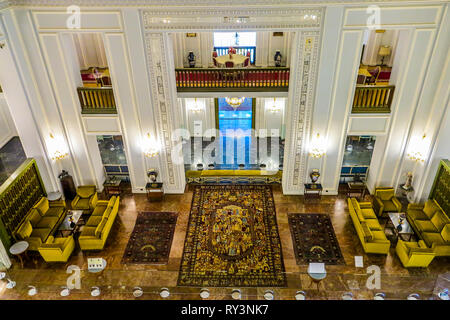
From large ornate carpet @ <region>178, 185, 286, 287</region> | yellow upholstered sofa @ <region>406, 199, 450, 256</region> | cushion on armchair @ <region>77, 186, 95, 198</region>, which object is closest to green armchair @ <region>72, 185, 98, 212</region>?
cushion on armchair @ <region>77, 186, 95, 198</region>

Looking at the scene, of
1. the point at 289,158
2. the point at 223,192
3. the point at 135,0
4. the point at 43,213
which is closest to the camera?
the point at 135,0

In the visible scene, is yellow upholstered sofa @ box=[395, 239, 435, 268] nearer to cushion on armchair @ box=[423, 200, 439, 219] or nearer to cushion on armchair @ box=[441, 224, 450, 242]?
cushion on armchair @ box=[441, 224, 450, 242]

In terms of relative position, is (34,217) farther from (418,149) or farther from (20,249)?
(418,149)

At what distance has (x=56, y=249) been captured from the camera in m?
7.97

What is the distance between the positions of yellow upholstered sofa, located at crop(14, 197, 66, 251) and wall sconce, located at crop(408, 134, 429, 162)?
9223 mm

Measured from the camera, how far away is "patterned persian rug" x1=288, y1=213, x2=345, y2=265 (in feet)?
27.6

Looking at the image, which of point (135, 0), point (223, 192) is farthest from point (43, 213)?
point (135, 0)

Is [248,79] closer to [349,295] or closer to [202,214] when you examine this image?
[202,214]

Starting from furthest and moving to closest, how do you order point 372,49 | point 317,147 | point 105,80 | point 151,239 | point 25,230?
point 372,49 < point 105,80 < point 317,147 < point 151,239 < point 25,230

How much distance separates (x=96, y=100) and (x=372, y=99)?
7.09m

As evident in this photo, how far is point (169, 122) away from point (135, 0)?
306 cm

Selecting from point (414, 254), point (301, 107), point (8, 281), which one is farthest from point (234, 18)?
point (8, 281)
